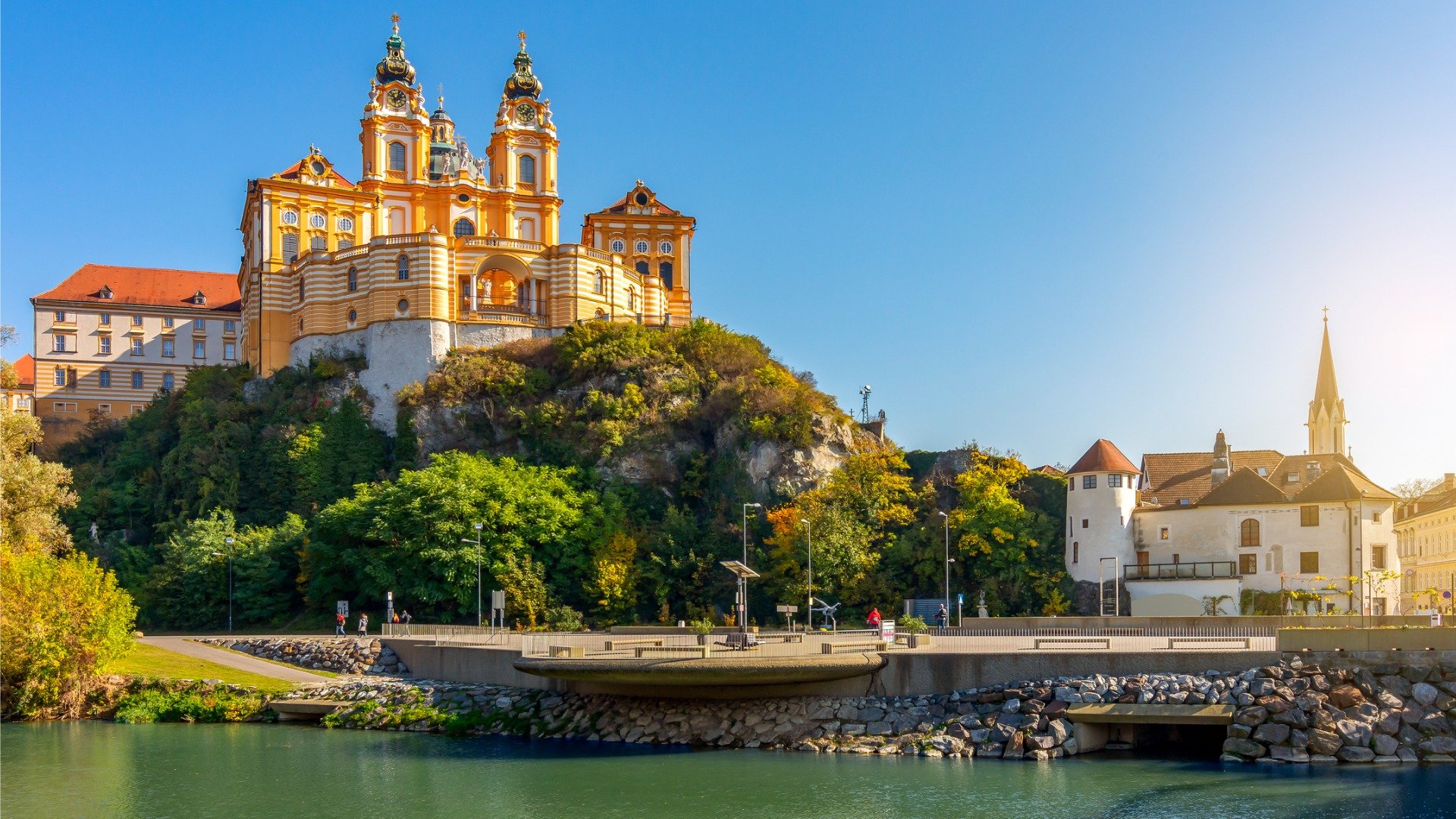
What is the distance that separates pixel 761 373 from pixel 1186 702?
131ft

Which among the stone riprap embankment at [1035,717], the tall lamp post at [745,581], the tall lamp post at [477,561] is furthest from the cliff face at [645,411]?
the stone riprap embankment at [1035,717]

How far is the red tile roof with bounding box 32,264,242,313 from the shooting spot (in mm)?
101375

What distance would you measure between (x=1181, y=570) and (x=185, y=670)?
129 feet

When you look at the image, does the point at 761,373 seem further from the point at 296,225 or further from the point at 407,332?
the point at 296,225

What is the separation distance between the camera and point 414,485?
6341cm

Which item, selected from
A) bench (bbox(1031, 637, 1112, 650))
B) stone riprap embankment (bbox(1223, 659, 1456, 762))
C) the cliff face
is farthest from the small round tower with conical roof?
stone riprap embankment (bbox(1223, 659, 1456, 762))

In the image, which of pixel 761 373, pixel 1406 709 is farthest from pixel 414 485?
pixel 1406 709

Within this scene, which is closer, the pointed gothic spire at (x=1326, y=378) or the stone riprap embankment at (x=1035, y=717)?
the stone riprap embankment at (x=1035, y=717)

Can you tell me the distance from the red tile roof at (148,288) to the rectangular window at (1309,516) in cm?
7342

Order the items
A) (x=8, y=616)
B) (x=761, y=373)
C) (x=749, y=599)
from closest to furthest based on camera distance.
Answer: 1. (x=8, y=616)
2. (x=749, y=599)
3. (x=761, y=373)

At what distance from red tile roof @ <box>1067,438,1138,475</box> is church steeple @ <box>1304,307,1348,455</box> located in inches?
788

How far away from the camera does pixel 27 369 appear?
110 meters

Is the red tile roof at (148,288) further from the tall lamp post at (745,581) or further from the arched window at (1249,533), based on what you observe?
the arched window at (1249,533)

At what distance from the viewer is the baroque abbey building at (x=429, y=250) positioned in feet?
259
